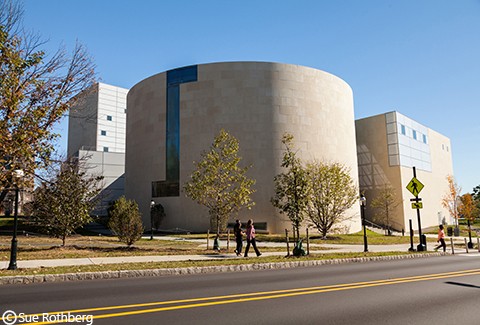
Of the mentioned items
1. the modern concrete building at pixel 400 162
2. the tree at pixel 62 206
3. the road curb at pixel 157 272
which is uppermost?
the modern concrete building at pixel 400 162

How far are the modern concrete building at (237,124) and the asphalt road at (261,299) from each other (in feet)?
77.9

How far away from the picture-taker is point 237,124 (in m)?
34.4

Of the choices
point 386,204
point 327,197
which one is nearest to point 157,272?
point 327,197

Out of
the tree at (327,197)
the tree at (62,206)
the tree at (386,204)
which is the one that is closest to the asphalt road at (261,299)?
the tree at (62,206)

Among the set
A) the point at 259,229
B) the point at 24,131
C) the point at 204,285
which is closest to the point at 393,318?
the point at 204,285

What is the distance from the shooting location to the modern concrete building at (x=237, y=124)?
34031 mm

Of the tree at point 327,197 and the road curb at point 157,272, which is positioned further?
the tree at point 327,197

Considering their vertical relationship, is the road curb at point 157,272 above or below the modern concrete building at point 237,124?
below

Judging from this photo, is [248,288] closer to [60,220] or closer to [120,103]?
[60,220]

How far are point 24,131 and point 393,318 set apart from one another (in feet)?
50.0

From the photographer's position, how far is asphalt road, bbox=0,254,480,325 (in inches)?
230

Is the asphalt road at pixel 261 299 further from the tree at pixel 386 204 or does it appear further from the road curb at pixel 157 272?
the tree at pixel 386 204

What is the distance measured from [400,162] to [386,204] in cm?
817

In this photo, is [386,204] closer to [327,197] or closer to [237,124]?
[327,197]
